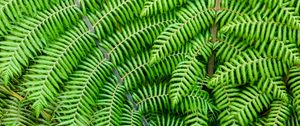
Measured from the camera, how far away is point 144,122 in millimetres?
2340

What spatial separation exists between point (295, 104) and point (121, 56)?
907 mm

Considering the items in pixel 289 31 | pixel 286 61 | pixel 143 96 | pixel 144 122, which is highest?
pixel 289 31

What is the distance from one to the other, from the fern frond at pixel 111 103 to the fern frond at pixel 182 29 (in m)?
0.26

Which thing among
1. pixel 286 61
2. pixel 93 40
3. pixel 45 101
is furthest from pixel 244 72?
pixel 45 101

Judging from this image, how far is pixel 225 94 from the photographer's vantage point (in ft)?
7.31

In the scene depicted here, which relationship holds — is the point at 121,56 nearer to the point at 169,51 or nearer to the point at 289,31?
the point at 169,51

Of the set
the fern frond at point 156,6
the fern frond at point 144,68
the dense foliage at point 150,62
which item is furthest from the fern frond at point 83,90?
the fern frond at point 156,6

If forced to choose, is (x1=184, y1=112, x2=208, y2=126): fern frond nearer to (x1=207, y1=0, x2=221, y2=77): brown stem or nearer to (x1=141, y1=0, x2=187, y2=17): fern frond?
(x1=207, y1=0, x2=221, y2=77): brown stem

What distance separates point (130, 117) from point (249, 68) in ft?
2.19

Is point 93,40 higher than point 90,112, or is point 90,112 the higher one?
point 93,40

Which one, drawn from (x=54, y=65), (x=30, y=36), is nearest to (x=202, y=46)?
(x=54, y=65)

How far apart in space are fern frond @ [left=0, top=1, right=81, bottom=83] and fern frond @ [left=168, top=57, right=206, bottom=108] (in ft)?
1.94

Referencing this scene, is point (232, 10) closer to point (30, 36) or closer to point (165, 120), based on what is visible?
point (165, 120)

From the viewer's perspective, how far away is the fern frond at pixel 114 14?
2178 millimetres
